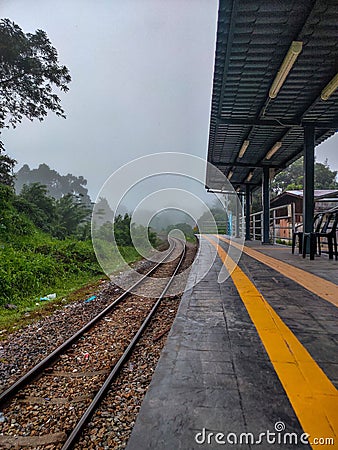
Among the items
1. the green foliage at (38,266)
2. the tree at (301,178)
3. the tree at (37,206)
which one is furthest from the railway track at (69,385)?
the tree at (301,178)

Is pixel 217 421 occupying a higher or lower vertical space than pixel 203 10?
lower

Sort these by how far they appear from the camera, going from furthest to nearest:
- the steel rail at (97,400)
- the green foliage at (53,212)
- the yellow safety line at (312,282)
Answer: the green foliage at (53,212) < the yellow safety line at (312,282) < the steel rail at (97,400)

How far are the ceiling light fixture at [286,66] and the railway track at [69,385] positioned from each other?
4361 millimetres

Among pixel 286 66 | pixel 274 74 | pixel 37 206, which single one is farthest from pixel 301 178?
pixel 286 66

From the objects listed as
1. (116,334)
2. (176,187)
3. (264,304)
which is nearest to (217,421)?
(264,304)

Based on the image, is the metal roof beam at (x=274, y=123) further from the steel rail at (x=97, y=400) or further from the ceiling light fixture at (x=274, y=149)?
the steel rail at (x=97, y=400)

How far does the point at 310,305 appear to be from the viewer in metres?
2.77

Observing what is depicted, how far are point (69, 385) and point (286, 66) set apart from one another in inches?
207

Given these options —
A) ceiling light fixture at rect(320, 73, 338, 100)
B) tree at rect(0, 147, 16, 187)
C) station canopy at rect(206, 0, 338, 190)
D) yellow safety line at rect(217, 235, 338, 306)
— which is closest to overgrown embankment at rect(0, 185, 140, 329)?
tree at rect(0, 147, 16, 187)

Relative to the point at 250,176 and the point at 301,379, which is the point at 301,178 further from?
the point at 301,379

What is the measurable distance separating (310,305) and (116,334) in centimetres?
215

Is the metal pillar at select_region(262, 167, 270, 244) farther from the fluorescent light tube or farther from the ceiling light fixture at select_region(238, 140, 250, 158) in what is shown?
the ceiling light fixture at select_region(238, 140, 250, 158)

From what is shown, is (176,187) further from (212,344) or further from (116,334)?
(212,344)

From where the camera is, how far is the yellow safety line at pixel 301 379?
3.76 ft
